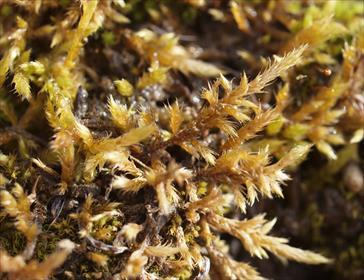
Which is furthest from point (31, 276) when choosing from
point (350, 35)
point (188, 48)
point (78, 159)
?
point (350, 35)

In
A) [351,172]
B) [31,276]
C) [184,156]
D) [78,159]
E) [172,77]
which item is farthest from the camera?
[351,172]

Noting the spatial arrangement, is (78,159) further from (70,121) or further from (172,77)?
(172,77)

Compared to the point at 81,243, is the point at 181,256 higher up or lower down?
lower down

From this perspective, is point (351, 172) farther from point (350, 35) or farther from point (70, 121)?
point (70, 121)

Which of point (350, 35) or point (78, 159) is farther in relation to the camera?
point (350, 35)

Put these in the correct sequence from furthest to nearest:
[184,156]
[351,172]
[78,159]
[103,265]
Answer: [351,172] → [184,156] → [78,159] → [103,265]

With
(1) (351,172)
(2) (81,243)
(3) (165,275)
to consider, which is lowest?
(1) (351,172)

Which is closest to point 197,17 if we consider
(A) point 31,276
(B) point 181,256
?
(B) point 181,256
